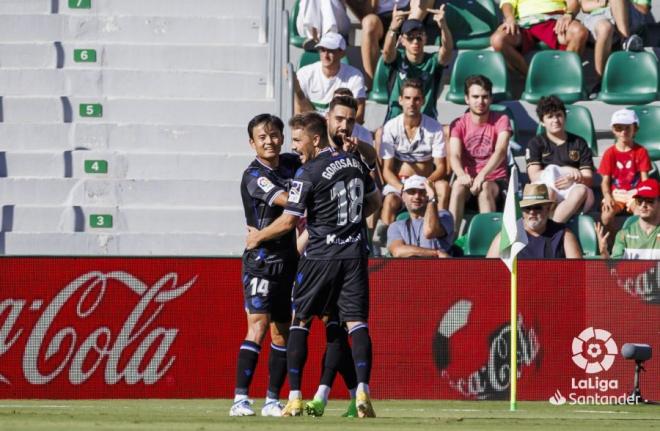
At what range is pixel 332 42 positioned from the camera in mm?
13695

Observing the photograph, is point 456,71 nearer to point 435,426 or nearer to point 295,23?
point 295,23

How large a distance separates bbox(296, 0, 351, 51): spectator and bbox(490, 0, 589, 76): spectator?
176 centimetres

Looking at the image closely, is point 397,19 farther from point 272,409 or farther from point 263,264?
point 272,409

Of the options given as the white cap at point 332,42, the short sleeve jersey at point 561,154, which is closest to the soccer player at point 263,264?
the white cap at point 332,42

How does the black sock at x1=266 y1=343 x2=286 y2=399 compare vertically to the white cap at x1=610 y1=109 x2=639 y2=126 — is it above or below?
below

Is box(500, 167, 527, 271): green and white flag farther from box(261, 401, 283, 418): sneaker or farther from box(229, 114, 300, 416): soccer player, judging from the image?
box(261, 401, 283, 418): sneaker

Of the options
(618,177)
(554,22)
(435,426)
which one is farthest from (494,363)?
(554,22)

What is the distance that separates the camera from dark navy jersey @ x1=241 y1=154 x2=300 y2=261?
9.05 m

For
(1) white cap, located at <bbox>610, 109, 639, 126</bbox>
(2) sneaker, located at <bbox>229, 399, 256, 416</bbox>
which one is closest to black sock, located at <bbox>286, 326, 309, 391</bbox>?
(2) sneaker, located at <bbox>229, 399, 256, 416</bbox>

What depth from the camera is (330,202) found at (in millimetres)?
8719

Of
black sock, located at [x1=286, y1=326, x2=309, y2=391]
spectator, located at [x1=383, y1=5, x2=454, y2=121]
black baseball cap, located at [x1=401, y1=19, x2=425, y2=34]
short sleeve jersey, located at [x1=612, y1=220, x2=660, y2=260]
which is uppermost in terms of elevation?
black baseball cap, located at [x1=401, y1=19, x2=425, y2=34]

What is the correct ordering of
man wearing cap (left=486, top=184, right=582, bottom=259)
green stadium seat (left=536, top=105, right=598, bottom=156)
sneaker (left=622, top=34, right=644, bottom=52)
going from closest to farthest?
man wearing cap (left=486, top=184, right=582, bottom=259) → green stadium seat (left=536, top=105, right=598, bottom=156) → sneaker (left=622, top=34, right=644, bottom=52)

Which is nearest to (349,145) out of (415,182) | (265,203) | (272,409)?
(265,203)

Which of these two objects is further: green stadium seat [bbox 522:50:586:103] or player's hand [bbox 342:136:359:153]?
green stadium seat [bbox 522:50:586:103]
